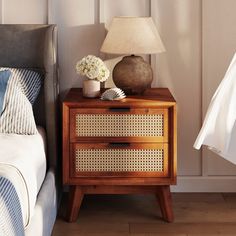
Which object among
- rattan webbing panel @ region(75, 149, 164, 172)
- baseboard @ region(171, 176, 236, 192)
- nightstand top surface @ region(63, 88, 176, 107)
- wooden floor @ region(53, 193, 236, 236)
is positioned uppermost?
nightstand top surface @ region(63, 88, 176, 107)

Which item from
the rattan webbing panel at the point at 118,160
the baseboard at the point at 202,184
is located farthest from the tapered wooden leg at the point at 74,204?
the baseboard at the point at 202,184

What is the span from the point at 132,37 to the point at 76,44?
461 millimetres

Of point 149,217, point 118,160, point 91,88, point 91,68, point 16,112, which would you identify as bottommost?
point 149,217

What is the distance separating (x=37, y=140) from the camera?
3209mm

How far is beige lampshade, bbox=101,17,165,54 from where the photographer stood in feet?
11.2

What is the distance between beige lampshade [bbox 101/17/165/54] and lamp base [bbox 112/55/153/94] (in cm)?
8

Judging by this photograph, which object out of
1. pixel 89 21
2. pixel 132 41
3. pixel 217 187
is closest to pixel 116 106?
pixel 132 41

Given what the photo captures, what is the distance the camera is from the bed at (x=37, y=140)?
2.60m

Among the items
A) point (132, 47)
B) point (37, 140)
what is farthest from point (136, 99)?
point (37, 140)

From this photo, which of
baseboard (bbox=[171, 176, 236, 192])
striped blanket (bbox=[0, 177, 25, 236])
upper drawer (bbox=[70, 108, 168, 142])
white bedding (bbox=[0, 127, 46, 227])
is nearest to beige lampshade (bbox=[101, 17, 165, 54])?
upper drawer (bbox=[70, 108, 168, 142])

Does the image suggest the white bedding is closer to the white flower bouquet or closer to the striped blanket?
the striped blanket

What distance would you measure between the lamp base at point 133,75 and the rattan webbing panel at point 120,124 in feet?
0.83

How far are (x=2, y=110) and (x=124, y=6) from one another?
1063 millimetres

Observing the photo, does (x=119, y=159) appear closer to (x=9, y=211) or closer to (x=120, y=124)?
(x=120, y=124)
